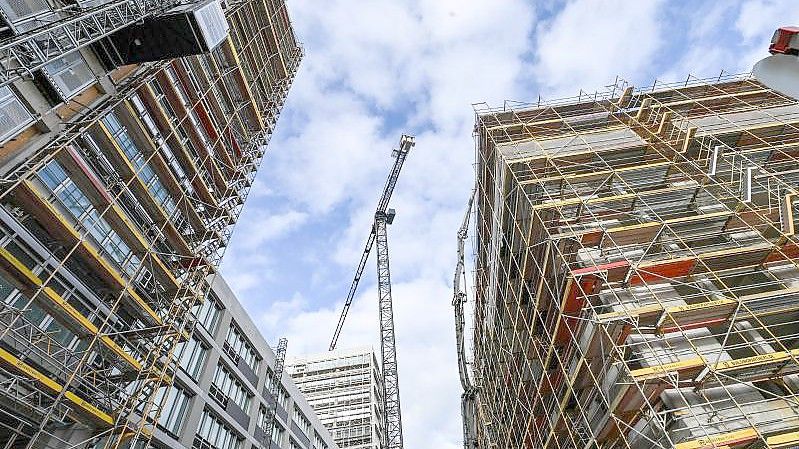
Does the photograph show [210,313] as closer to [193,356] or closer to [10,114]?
[193,356]

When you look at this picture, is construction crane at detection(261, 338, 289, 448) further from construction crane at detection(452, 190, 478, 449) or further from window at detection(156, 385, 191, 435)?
construction crane at detection(452, 190, 478, 449)

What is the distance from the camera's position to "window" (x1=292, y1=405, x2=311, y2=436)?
38150 millimetres

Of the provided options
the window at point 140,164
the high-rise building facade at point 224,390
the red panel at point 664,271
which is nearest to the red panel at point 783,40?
the red panel at point 664,271

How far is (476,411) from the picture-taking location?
35.1 m

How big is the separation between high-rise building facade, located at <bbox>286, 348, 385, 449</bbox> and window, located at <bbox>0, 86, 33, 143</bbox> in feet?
171

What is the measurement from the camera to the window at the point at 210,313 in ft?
82.9

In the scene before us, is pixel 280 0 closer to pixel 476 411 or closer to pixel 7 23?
pixel 7 23

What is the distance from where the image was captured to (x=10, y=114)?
39.9 ft

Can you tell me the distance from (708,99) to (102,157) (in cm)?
2438

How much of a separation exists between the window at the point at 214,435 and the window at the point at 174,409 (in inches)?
49.9

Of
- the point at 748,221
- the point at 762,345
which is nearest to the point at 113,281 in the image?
the point at 762,345

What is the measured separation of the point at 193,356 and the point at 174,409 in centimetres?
268

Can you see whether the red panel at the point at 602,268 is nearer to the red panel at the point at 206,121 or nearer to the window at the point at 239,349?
the red panel at the point at 206,121

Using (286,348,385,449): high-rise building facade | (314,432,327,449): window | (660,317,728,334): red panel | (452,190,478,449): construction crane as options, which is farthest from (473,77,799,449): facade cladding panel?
(286,348,385,449): high-rise building facade
